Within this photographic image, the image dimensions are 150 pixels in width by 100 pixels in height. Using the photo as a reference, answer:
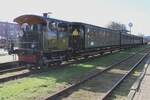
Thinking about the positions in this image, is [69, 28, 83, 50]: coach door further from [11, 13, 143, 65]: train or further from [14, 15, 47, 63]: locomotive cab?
[14, 15, 47, 63]: locomotive cab

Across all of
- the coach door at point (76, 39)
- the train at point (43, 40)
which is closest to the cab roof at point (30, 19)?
the train at point (43, 40)

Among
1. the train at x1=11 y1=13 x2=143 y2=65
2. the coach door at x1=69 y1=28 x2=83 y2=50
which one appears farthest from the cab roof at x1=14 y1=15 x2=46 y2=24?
the coach door at x1=69 y1=28 x2=83 y2=50

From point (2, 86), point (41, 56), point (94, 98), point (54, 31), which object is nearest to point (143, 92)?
point (94, 98)

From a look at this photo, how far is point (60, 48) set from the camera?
21.1m

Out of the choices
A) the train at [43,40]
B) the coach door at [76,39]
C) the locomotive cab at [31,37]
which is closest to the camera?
the locomotive cab at [31,37]

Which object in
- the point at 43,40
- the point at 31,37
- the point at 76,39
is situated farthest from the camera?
the point at 76,39

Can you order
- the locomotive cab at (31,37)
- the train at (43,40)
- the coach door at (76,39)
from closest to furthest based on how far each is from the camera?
the locomotive cab at (31,37), the train at (43,40), the coach door at (76,39)

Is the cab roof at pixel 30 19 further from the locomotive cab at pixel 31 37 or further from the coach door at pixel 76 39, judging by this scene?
the coach door at pixel 76 39

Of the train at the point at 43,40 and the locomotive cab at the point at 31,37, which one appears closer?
the locomotive cab at the point at 31,37

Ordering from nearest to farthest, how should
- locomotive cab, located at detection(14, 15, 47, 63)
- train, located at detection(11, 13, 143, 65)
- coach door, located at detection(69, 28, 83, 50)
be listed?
locomotive cab, located at detection(14, 15, 47, 63) → train, located at detection(11, 13, 143, 65) → coach door, located at detection(69, 28, 83, 50)

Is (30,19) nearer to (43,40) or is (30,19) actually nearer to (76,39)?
(43,40)

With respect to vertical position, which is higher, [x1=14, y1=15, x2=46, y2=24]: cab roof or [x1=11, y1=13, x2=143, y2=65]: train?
[x1=14, y1=15, x2=46, y2=24]: cab roof

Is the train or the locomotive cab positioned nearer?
the locomotive cab

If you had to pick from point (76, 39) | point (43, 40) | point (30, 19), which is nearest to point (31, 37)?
point (43, 40)
